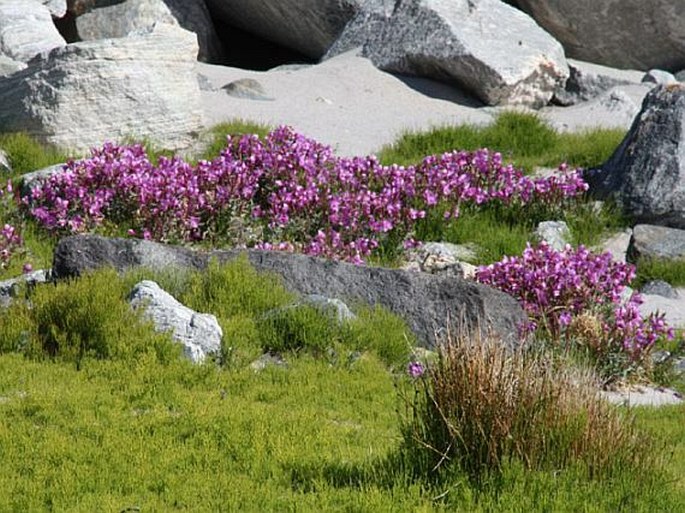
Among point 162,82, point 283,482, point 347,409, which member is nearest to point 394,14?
point 162,82

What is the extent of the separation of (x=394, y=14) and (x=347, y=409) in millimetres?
13093

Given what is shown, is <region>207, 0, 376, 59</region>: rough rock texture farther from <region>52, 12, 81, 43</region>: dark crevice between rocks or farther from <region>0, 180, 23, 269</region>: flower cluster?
<region>0, 180, 23, 269</region>: flower cluster

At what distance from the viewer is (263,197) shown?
1415 cm

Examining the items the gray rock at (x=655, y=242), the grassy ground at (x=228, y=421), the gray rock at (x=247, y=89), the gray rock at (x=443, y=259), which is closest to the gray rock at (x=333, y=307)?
the grassy ground at (x=228, y=421)

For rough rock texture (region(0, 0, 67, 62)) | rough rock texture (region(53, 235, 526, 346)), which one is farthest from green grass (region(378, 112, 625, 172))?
rough rock texture (region(0, 0, 67, 62))

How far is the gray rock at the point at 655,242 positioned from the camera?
46.4 ft

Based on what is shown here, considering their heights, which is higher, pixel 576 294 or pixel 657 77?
pixel 576 294

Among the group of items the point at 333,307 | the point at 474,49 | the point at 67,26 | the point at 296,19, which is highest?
the point at 333,307

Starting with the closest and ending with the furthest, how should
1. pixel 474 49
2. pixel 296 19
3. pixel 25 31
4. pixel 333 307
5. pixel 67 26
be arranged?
pixel 333 307
pixel 474 49
pixel 25 31
pixel 296 19
pixel 67 26

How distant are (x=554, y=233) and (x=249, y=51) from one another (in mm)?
15352

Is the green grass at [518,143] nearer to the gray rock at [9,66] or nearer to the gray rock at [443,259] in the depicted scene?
the gray rock at [443,259]

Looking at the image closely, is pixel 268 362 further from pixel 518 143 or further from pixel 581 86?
pixel 581 86

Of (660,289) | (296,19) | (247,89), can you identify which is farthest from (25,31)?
(660,289)

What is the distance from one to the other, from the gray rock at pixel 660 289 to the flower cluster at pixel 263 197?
1.94 meters
